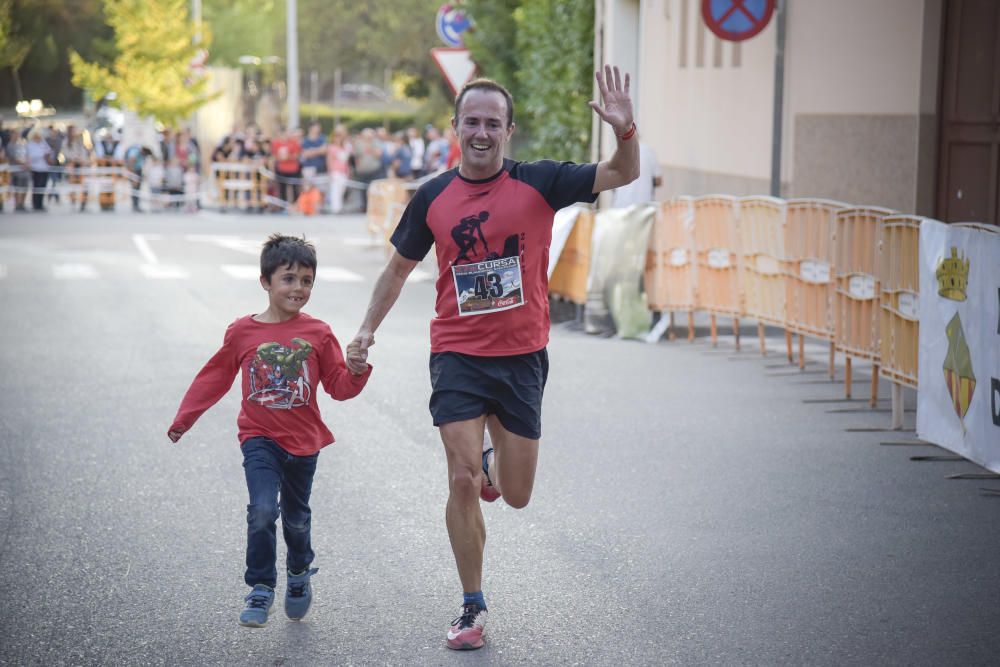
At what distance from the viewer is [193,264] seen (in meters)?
21.8

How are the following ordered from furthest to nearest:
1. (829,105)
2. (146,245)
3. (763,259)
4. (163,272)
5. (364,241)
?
(364,241), (146,245), (163,272), (829,105), (763,259)

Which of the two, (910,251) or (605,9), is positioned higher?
(605,9)

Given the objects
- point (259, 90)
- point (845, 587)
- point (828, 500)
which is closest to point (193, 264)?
point (828, 500)

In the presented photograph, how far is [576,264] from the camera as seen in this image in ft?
51.2

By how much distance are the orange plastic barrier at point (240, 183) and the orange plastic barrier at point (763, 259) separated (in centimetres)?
2386

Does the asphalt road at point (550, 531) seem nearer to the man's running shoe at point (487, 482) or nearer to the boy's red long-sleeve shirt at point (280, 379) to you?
the man's running shoe at point (487, 482)

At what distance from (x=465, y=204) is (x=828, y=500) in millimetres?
3198

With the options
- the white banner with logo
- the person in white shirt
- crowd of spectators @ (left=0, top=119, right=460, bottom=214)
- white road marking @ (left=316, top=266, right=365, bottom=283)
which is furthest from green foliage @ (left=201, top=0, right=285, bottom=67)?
the white banner with logo

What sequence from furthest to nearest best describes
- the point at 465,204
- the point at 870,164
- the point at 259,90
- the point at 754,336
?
1. the point at 259,90
2. the point at 870,164
3. the point at 754,336
4. the point at 465,204

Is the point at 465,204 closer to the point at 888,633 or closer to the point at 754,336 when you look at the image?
the point at 888,633

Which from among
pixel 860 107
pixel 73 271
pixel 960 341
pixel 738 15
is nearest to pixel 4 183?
pixel 73 271

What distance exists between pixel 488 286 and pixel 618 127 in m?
0.75

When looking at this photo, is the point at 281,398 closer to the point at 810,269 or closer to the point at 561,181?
the point at 561,181

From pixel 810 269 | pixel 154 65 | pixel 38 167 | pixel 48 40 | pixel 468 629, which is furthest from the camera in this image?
pixel 48 40
